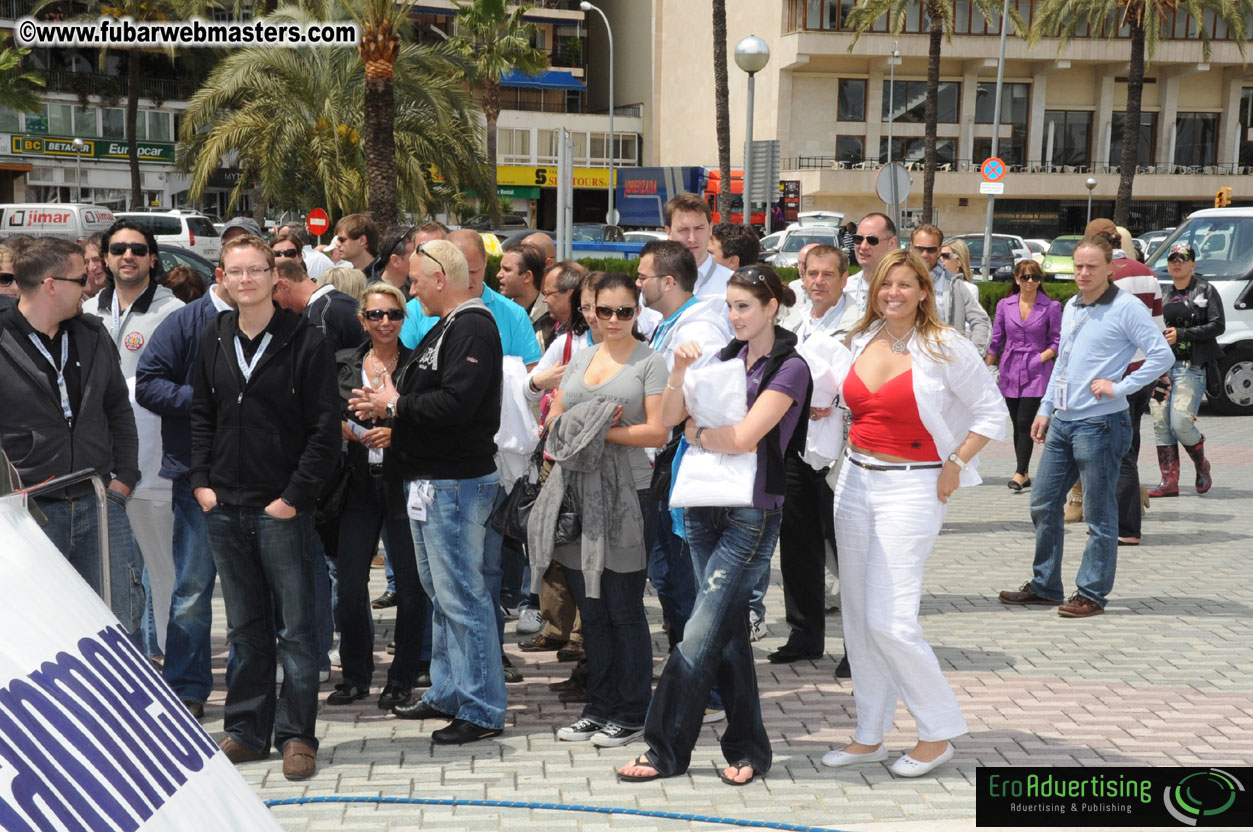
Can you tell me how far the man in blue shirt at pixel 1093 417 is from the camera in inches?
286

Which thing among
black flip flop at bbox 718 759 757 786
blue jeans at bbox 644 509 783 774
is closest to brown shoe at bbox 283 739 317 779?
blue jeans at bbox 644 509 783 774

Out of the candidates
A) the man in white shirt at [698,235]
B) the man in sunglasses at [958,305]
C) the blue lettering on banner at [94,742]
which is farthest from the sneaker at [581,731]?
the man in sunglasses at [958,305]

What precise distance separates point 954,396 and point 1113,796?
5.15 feet

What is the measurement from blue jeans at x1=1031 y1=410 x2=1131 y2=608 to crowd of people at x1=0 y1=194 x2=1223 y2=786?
196 centimetres

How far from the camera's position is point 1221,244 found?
1705 cm

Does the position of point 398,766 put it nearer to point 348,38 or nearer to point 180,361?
point 180,361

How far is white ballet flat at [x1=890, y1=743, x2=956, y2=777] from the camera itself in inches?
192

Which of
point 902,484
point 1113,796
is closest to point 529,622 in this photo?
point 902,484

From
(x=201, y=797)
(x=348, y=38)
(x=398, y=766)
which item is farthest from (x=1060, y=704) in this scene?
(x=348, y=38)

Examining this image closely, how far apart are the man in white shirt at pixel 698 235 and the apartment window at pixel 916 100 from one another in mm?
54804

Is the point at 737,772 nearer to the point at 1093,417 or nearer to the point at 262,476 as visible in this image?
the point at 262,476

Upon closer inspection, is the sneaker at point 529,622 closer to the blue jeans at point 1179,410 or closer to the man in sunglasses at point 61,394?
the man in sunglasses at point 61,394

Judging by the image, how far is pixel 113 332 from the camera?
20.6ft

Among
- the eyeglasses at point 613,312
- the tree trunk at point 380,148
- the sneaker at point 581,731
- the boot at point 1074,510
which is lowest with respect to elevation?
the boot at point 1074,510
